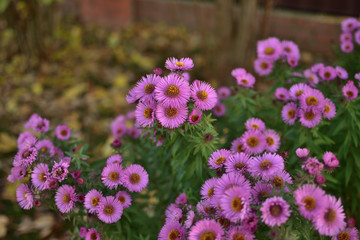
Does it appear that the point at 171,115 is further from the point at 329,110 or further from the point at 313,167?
the point at 329,110

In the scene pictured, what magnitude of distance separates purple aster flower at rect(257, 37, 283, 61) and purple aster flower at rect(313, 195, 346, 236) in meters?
1.04

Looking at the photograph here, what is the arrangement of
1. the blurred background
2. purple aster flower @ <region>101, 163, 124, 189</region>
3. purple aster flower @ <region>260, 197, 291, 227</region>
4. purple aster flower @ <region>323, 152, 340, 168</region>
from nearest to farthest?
purple aster flower @ <region>260, 197, 291, 227</region> → purple aster flower @ <region>323, 152, 340, 168</region> → purple aster flower @ <region>101, 163, 124, 189</region> → the blurred background

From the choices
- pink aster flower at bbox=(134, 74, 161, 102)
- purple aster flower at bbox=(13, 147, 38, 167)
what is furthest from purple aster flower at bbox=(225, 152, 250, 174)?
purple aster flower at bbox=(13, 147, 38, 167)

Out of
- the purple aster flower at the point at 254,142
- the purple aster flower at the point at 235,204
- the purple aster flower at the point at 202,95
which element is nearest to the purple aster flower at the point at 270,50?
the purple aster flower at the point at 254,142

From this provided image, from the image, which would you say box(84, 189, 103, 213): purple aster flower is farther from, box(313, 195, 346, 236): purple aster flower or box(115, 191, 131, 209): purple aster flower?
box(313, 195, 346, 236): purple aster flower

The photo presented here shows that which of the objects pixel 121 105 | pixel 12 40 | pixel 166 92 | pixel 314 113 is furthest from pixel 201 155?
pixel 12 40

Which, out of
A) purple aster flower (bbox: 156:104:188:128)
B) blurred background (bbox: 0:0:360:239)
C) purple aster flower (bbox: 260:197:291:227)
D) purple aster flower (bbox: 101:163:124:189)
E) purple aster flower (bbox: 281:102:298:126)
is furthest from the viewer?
blurred background (bbox: 0:0:360:239)

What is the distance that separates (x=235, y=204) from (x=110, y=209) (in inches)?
20.7

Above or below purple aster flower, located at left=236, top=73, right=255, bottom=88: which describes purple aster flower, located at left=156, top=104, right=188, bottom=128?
below

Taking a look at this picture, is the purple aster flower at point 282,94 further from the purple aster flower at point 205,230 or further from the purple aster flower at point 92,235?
the purple aster flower at point 92,235

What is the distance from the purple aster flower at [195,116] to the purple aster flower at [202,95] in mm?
19

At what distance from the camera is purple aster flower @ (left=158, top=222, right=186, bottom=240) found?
1.17 m

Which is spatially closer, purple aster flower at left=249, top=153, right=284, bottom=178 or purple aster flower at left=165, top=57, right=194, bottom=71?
purple aster flower at left=249, top=153, right=284, bottom=178

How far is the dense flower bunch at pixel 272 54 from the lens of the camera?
74.5 inches
